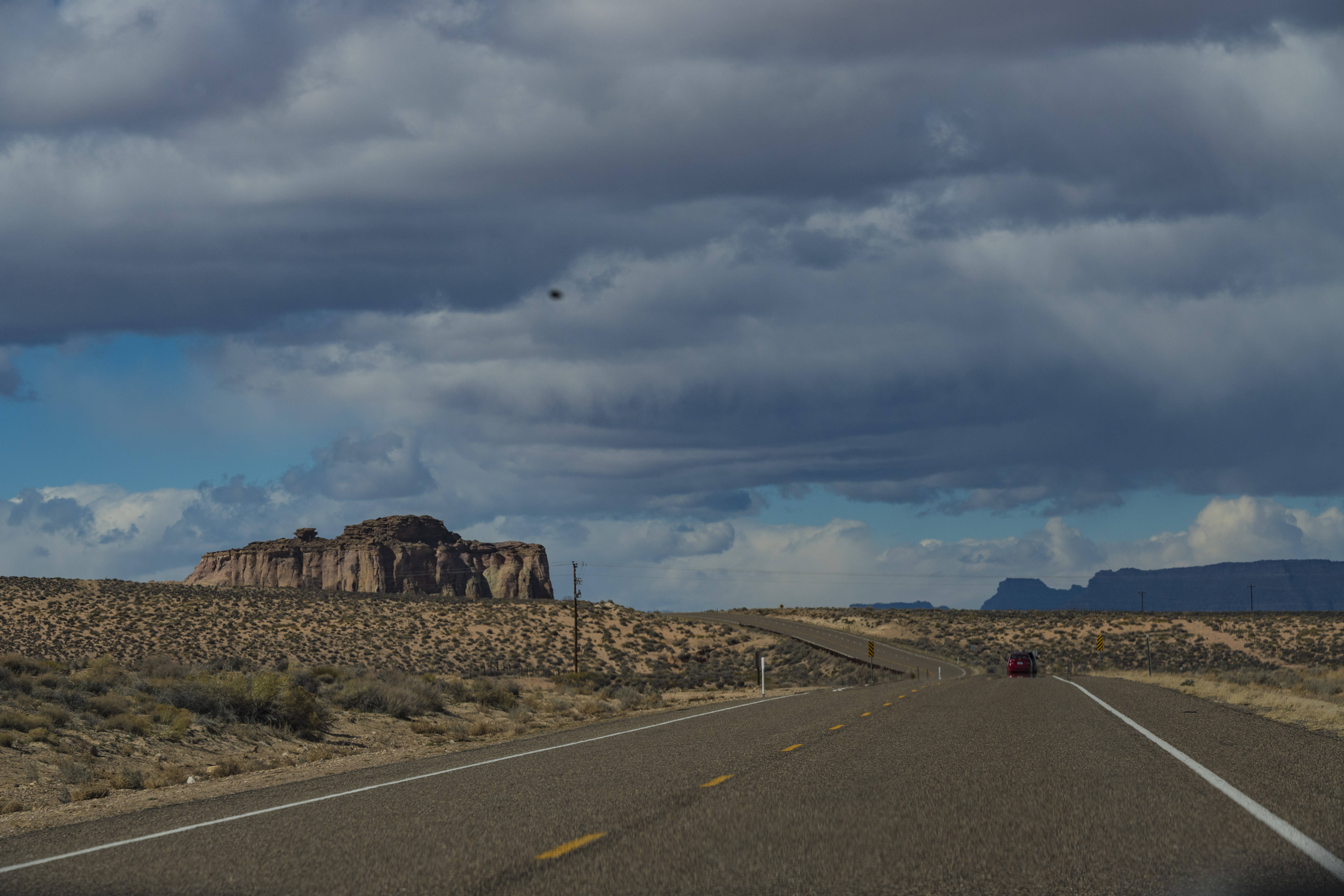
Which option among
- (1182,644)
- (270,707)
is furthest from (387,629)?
(1182,644)

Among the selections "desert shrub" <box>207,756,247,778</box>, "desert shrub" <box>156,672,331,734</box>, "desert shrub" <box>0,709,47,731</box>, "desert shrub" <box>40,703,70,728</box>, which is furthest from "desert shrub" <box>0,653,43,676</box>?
"desert shrub" <box>207,756,247,778</box>

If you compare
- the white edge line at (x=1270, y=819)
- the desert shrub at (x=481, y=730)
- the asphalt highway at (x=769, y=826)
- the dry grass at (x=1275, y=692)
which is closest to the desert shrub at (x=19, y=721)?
the desert shrub at (x=481, y=730)

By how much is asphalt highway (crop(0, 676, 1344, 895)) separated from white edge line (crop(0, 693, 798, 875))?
A: 0.19 feet

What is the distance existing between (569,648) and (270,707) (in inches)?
2235

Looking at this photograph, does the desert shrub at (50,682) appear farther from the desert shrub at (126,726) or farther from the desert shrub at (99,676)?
the desert shrub at (126,726)

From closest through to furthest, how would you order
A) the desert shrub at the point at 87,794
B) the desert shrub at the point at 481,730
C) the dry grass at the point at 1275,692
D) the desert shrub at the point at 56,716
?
the desert shrub at the point at 87,794
the desert shrub at the point at 56,716
the dry grass at the point at 1275,692
the desert shrub at the point at 481,730

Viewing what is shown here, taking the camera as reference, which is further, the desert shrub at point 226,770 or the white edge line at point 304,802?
the desert shrub at point 226,770

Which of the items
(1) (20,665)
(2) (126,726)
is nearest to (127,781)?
(2) (126,726)

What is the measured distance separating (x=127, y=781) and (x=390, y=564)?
514 ft

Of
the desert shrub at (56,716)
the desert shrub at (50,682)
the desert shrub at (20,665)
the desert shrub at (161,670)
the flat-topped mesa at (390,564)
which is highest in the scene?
the flat-topped mesa at (390,564)

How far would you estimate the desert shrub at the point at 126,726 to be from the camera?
75.6 feet

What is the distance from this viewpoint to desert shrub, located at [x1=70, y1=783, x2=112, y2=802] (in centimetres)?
1573

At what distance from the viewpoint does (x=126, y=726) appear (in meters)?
23.1

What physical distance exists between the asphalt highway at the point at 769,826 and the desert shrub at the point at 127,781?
3.70 meters
